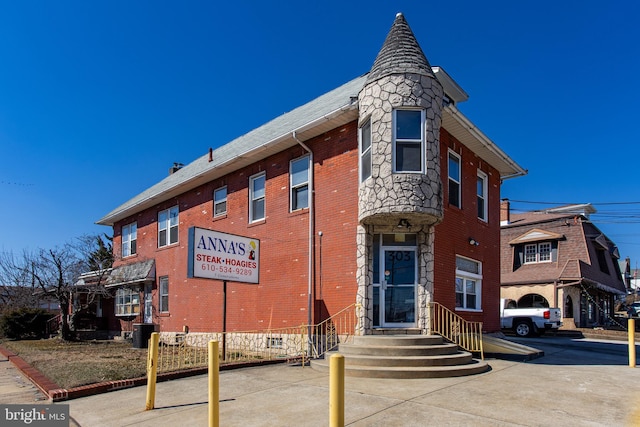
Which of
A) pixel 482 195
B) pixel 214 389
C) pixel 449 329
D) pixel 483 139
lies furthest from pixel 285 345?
pixel 483 139

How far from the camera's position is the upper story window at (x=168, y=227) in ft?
70.3

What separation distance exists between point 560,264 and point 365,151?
64.0 ft

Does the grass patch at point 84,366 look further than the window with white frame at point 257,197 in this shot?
No

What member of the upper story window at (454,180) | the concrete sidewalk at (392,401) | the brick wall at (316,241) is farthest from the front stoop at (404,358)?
the upper story window at (454,180)

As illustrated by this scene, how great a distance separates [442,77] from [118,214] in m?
18.2

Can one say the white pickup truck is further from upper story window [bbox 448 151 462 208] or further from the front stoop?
the front stoop

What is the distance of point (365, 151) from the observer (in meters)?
12.8

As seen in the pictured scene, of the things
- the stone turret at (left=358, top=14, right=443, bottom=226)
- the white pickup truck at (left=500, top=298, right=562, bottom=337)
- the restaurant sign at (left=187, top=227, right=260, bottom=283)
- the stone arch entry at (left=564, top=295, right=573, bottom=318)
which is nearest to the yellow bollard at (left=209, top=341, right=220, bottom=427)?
the restaurant sign at (left=187, top=227, right=260, bottom=283)

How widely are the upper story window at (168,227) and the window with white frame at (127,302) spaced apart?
341 cm

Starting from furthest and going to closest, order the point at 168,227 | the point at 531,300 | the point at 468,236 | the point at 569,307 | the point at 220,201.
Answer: the point at 531,300
the point at 569,307
the point at 168,227
the point at 220,201
the point at 468,236

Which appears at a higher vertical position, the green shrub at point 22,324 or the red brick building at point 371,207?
the red brick building at point 371,207

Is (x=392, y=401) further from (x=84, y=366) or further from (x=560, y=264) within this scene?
(x=560, y=264)

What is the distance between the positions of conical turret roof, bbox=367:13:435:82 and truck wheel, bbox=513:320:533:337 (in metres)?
14.9
